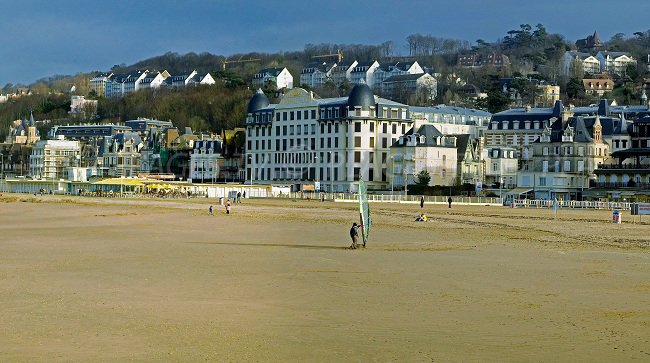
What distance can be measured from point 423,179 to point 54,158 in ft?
249

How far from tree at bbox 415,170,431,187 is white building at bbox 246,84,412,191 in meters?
6.31

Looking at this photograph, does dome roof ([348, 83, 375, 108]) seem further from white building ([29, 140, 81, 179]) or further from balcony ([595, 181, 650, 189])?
white building ([29, 140, 81, 179])

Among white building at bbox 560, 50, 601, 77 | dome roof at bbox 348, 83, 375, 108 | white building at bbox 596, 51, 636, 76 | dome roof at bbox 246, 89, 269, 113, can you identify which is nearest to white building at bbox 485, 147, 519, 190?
dome roof at bbox 348, 83, 375, 108

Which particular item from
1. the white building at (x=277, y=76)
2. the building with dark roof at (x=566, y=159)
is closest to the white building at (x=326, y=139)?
the building with dark roof at (x=566, y=159)

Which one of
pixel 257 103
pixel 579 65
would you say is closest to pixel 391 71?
pixel 579 65

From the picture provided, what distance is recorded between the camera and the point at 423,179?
88250 mm

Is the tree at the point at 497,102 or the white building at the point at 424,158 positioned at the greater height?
the tree at the point at 497,102

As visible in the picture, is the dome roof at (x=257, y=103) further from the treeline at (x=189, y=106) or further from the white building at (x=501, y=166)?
the white building at (x=501, y=166)

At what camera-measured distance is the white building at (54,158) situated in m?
143

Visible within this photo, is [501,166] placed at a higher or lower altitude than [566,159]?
lower

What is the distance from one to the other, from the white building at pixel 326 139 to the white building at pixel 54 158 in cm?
4714

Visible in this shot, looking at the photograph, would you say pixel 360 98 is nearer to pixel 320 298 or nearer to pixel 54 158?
pixel 54 158

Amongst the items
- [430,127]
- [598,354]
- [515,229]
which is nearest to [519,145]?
[430,127]

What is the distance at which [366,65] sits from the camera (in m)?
198
